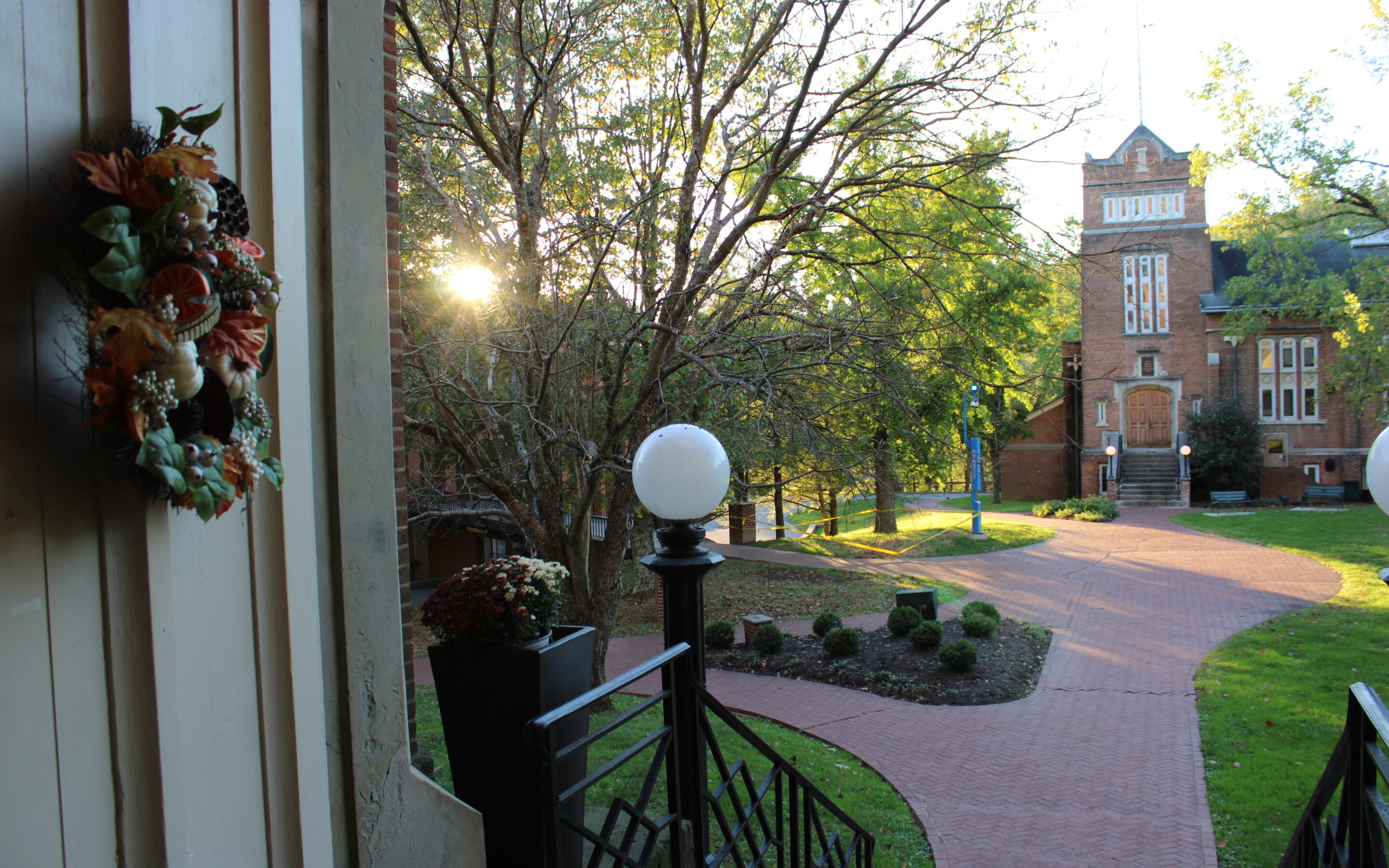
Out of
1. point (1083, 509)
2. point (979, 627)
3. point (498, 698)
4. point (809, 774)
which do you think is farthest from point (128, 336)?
point (1083, 509)

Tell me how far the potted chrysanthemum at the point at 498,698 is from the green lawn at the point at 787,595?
34.2 ft

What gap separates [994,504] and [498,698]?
32.1 meters

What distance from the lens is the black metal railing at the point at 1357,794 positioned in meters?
2.50

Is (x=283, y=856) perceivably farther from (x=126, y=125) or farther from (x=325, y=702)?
(x=126, y=125)

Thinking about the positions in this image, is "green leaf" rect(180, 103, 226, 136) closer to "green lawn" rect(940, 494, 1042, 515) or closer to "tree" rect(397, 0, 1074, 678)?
"tree" rect(397, 0, 1074, 678)

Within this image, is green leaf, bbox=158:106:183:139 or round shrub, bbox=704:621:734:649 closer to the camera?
green leaf, bbox=158:106:183:139

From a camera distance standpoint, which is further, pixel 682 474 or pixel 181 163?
pixel 682 474

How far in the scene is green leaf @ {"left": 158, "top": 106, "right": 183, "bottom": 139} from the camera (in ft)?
5.24

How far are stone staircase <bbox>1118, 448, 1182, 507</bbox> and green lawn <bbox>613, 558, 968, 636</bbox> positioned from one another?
15.4 m

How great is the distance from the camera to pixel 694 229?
7.40 m

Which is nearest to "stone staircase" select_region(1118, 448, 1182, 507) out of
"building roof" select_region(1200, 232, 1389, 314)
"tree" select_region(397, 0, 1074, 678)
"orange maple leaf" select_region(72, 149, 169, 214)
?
"building roof" select_region(1200, 232, 1389, 314)

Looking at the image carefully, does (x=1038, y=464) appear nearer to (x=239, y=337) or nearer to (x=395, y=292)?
(x=395, y=292)

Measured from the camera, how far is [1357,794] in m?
2.82

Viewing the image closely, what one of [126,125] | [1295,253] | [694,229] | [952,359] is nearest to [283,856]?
[126,125]
